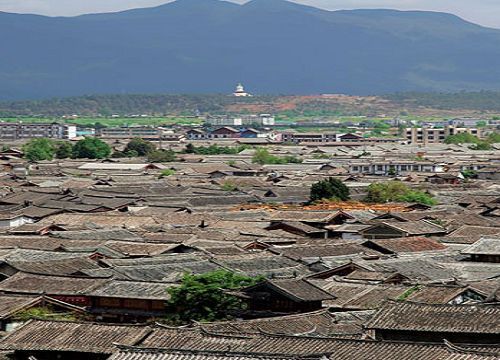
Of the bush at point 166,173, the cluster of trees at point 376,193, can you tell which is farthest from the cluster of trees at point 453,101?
the cluster of trees at point 376,193

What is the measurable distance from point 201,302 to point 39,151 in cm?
5610

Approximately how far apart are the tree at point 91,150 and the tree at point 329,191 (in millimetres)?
31758

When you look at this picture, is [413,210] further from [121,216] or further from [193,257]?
[193,257]

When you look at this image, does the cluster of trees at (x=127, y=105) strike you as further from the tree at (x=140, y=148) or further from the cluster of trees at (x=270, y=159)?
the cluster of trees at (x=270, y=159)

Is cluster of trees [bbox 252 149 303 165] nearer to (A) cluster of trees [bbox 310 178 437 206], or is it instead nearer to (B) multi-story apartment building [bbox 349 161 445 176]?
(B) multi-story apartment building [bbox 349 161 445 176]

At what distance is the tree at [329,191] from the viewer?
4844 cm

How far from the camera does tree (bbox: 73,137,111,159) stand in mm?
79312

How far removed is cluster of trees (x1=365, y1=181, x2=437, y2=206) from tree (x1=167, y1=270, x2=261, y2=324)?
25548mm

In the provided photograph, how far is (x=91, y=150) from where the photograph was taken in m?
79.4

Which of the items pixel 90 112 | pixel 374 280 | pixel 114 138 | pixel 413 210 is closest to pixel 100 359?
pixel 374 280

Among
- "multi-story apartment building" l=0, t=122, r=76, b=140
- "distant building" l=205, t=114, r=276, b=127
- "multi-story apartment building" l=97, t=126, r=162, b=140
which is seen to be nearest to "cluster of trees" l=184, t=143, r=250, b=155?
"multi-story apartment building" l=97, t=126, r=162, b=140

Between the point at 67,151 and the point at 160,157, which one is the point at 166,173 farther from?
the point at 67,151

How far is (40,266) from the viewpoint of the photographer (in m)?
27.5

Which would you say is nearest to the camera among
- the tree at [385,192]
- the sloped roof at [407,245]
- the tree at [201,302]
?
the tree at [201,302]
